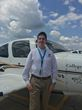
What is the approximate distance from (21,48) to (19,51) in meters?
0.13

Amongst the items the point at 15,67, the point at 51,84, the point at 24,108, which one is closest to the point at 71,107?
the point at 24,108

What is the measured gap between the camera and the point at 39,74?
5.69 metres

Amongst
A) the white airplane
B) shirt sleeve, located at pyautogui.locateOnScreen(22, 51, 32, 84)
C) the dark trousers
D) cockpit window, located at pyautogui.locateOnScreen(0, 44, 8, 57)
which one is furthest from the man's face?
cockpit window, located at pyautogui.locateOnScreen(0, 44, 8, 57)

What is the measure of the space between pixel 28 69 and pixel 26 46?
3.40 m

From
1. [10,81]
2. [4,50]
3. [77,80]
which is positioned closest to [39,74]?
[77,80]

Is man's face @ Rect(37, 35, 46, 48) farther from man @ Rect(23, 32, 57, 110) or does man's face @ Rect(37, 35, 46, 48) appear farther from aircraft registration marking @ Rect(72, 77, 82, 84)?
aircraft registration marking @ Rect(72, 77, 82, 84)

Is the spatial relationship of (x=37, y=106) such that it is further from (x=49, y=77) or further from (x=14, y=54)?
(x=14, y=54)

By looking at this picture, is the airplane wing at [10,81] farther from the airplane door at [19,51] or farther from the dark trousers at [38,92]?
the dark trousers at [38,92]

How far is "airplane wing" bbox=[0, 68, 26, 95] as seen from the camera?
7289 millimetres

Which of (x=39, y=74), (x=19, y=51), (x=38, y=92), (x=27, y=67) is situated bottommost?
(x=38, y=92)

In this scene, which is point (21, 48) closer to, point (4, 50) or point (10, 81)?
point (4, 50)

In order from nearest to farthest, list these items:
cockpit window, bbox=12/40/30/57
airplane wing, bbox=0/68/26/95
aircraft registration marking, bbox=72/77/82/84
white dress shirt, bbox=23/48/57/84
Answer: white dress shirt, bbox=23/48/57/84
airplane wing, bbox=0/68/26/95
aircraft registration marking, bbox=72/77/82/84
cockpit window, bbox=12/40/30/57

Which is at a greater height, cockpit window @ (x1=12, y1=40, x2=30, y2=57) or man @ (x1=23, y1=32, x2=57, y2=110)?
cockpit window @ (x1=12, y1=40, x2=30, y2=57)

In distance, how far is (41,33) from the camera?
574cm
